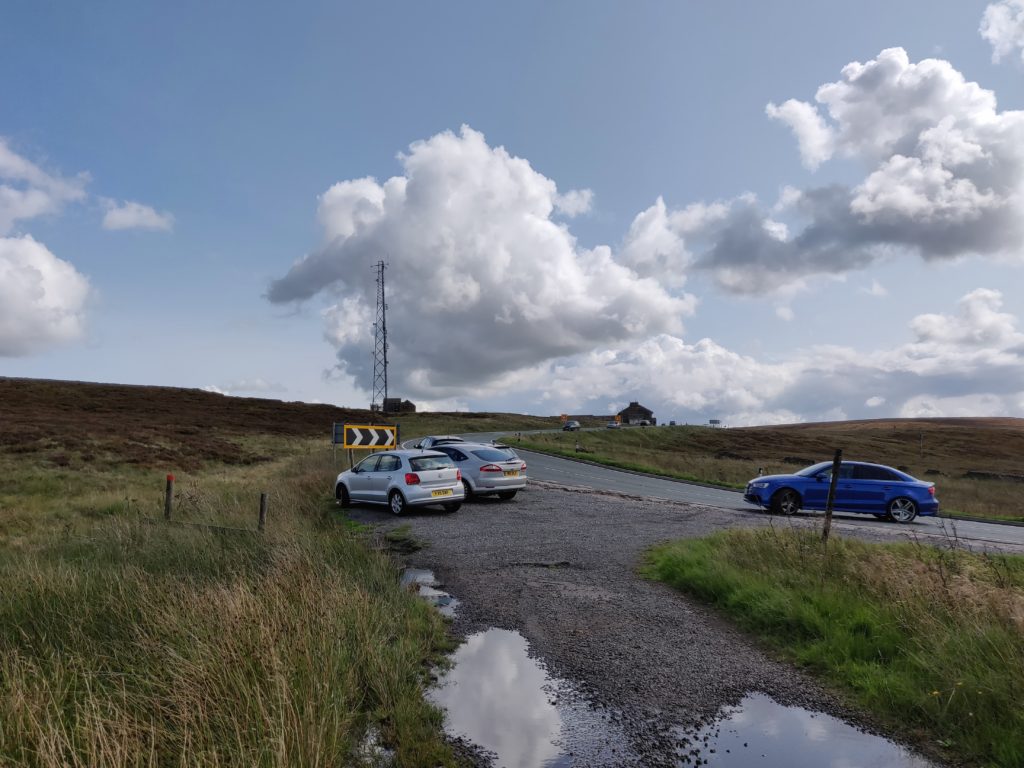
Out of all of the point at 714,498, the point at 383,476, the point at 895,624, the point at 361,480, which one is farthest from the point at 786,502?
the point at 895,624

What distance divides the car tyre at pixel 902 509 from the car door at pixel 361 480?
1335cm

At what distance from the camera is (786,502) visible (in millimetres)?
18281

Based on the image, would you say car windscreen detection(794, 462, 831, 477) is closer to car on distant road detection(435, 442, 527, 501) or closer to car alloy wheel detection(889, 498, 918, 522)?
car alloy wheel detection(889, 498, 918, 522)

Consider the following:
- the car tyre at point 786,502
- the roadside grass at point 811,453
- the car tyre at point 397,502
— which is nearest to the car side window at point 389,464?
the car tyre at point 397,502

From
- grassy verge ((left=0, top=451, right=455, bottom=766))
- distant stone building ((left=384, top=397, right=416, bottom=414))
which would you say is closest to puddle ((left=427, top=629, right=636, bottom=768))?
grassy verge ((left=0, top=451, right=455, bottom=766))

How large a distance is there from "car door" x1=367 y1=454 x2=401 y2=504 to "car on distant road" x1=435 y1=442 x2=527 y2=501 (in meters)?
2.21

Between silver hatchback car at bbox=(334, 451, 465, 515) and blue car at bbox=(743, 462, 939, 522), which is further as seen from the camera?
blue car at bbox=(743, 462, 939, 522)

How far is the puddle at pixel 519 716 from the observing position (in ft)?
15.0

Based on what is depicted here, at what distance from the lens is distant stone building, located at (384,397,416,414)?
8525cm

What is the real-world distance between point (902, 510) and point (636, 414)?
307 feet

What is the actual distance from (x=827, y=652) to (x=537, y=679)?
2.71 m

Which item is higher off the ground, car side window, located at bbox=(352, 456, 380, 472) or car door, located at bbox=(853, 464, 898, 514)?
car side window, located at bbox=(352, 456, 380, 472)

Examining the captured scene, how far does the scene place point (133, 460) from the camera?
1128 inches

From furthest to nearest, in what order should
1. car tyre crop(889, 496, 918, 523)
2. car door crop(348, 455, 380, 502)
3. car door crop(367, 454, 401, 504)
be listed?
1. car tyre crop(889, 496, 918, 523)
2. car door crop(348, 455, 380, 502)
3. car door crop(367, 454, 401, 504)
